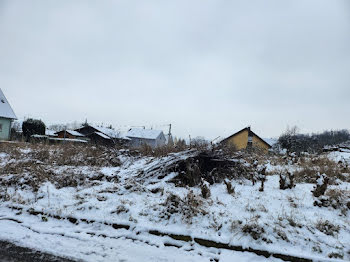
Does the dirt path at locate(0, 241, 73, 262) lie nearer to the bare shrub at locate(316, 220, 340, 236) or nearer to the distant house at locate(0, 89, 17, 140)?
the bare shrub at locate(316, 220, 340, 236)

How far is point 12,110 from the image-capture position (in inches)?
980

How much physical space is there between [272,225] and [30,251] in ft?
10.9

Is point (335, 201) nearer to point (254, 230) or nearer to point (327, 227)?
point (327, 227)

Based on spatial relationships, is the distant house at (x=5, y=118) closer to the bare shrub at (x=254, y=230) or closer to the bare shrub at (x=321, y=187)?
the bare shrub at (x=254, y=230)

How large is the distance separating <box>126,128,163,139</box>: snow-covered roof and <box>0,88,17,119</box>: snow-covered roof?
25.2 meters

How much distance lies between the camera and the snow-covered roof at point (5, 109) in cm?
2360

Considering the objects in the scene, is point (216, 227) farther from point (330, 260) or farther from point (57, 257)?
point (57, 257)

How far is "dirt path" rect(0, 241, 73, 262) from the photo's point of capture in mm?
2346

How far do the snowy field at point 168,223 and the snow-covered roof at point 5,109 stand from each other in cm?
2544

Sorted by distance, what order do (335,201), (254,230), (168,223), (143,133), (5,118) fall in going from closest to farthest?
(254,230) → (168,223) → (335,201) → (5,118) → (143,133)

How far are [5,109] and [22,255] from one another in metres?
29.3

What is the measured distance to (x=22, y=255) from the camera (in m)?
2.43

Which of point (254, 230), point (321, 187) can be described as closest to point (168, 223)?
point (254, 230)

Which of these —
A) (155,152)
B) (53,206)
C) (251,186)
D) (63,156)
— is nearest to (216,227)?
(251,186)
